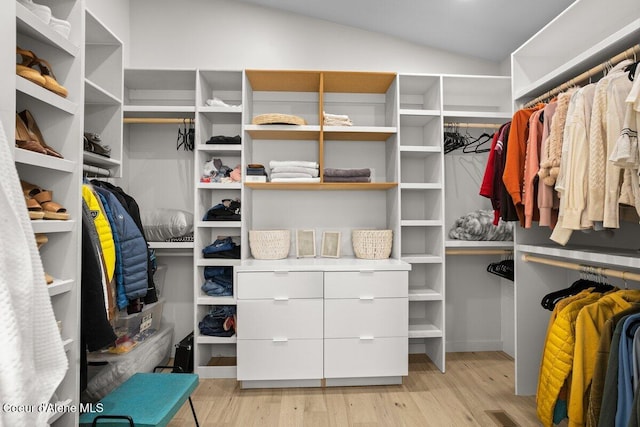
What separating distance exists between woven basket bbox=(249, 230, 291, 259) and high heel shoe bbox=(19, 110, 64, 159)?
4.88 ft

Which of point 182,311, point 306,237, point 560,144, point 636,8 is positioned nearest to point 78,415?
point 182,311

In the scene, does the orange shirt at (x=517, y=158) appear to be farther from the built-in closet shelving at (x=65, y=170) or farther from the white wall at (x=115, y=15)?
the white wall at (x=115, y=15)

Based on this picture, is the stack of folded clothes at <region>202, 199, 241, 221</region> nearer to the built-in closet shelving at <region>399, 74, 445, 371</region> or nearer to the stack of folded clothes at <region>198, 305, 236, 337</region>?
the stack of folded clothes at <region>198, 305, 236, 337</region>

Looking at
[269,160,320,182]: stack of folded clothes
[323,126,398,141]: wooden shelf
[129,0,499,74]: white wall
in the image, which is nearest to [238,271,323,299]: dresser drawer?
[269,160,320,182]: stack of folded clothes

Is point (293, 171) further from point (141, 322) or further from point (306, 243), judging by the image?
point (141, 322)

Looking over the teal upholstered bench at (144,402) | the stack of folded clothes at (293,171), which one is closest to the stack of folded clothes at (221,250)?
the stack of folded clothes at (293,171)

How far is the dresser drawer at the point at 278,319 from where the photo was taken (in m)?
2.55

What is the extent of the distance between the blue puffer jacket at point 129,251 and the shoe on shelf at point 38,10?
0.84m

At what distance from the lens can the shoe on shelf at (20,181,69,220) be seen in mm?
1495

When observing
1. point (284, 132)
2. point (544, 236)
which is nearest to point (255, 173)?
point (284, 132)

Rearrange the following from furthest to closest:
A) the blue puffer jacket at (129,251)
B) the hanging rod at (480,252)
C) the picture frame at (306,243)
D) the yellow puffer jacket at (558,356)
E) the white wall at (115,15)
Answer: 1. the picture frame at (306,243)
2. the hanging rod at (480,252)
3. the white wall at (115,15)
4. the blue puffer jacket at (129,251)
5. the yellow puffer jacket at (558,356)

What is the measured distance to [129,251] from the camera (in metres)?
2.07

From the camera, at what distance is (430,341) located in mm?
3164

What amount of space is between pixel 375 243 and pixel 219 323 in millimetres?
1298
